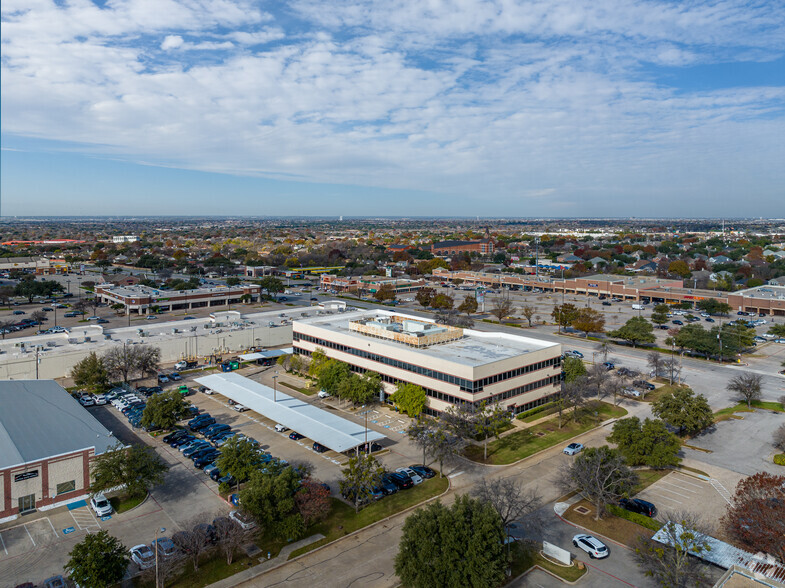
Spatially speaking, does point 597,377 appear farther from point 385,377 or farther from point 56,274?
point 56,274

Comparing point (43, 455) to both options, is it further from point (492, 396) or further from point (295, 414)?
point (492, 396)

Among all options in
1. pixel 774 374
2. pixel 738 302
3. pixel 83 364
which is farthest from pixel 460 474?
pixel 738 302

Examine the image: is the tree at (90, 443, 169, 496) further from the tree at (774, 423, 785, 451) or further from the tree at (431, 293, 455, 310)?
the tree at (431, 293, 455, 310)

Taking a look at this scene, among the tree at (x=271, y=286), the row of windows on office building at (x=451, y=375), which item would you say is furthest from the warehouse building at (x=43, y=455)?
the tree at (x=271, y=286)

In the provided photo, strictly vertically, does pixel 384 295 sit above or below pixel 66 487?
above

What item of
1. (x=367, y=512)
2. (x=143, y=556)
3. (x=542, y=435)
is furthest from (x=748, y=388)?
(x=143, y=556)

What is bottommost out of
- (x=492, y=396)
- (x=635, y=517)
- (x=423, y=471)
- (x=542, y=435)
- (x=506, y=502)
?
(x=542, y=435)

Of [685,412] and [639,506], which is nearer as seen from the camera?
[639,506]
